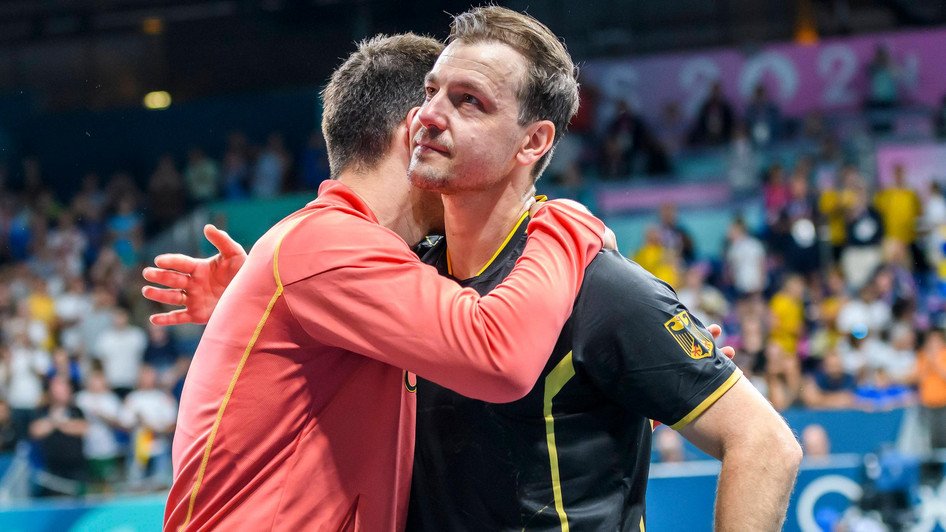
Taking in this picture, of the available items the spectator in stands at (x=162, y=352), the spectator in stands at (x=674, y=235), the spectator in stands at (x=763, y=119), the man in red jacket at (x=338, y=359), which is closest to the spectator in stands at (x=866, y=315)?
the spectator in stands at (x=674, y=235)

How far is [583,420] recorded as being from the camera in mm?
2281

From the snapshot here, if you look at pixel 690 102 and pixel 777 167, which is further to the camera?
pixel 690 102

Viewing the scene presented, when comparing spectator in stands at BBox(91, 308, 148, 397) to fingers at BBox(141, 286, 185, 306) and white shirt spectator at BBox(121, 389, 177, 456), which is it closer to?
white shirt spectator at BBox(121, 389, 177, 456)

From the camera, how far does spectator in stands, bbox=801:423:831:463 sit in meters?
8.33

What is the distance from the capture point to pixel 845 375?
973 cm

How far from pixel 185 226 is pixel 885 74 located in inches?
399

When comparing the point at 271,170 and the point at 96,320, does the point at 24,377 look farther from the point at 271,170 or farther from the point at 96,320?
the point at 271,170

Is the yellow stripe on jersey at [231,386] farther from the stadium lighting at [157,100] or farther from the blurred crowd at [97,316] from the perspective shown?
the stadium lighting at [157,100]

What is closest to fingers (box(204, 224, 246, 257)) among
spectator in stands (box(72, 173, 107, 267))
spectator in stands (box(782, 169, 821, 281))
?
spectator in stands (box(782, 169, 821, 281))

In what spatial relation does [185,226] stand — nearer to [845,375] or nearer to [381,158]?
[845,375]

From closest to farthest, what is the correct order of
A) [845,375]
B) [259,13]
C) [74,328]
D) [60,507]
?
[60,507], [845,375], [74,328], [259,13]

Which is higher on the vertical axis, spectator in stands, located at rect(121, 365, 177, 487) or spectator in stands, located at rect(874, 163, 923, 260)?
spectator in stands, located at rect(874, 163, 923, 260)

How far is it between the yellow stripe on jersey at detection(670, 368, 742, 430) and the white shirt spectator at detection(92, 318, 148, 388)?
957 cm

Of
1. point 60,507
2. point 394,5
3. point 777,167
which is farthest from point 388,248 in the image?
point 394,5
